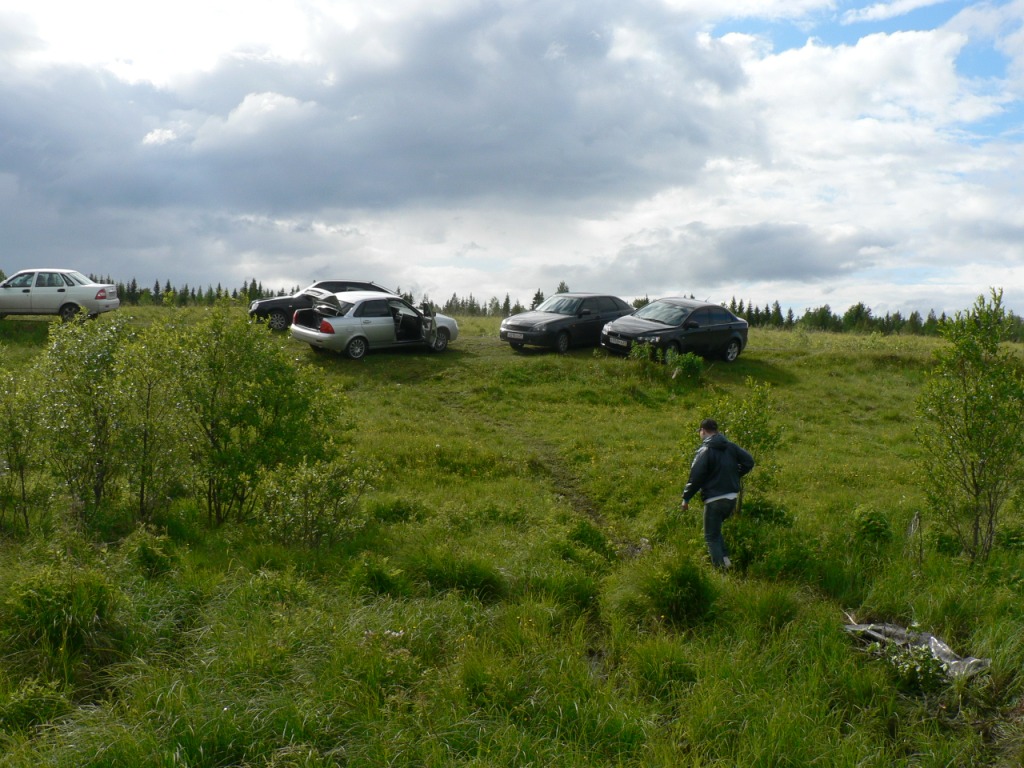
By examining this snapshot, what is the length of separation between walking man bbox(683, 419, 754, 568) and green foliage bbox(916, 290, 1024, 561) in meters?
2.02

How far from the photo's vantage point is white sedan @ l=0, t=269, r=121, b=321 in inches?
916

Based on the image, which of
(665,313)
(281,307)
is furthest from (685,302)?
(281,307)

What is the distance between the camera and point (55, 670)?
548 cm

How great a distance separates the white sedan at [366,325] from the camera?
20203 millimetres

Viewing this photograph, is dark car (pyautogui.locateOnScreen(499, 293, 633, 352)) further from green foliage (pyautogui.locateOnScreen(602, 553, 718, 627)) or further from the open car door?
green foliage (pyautogui.locateOnScreen(602, 553, 718, 627))

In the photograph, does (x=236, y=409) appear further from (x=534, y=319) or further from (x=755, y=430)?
(x=534, y=319)

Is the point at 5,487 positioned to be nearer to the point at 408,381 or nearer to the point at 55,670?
the point at 55,670

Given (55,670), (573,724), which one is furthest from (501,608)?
(55,670)

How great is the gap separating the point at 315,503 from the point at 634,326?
14797 millimetres

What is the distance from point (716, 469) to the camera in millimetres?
8531

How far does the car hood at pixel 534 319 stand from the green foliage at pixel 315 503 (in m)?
14.2

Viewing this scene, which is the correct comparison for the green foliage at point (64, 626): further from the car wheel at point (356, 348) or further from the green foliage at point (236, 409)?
the car wheel at point (356, 348)

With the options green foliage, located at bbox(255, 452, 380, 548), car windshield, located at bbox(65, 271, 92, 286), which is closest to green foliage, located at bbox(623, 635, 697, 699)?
green foliage, located at bbox(255, 452, 380, 548)

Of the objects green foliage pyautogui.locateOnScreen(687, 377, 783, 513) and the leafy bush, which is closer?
Result: the leafy bush
